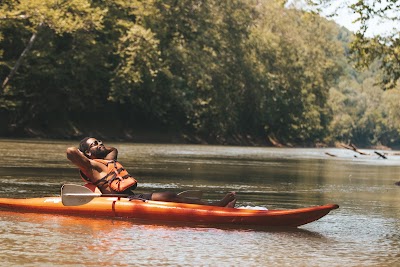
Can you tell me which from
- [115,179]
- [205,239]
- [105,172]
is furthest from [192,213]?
[105,172]

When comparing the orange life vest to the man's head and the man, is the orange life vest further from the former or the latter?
the man's head

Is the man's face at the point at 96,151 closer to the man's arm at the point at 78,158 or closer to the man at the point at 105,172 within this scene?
the man at the point at 105,172

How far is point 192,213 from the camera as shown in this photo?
12289mm

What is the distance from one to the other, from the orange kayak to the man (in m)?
0.18

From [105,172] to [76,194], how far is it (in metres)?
0.55

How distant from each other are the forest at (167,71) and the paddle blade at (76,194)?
18.6m

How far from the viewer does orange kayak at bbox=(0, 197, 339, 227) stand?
39.8 feet

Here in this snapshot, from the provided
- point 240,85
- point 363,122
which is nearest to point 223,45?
point 240,85

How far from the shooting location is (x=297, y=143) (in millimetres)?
90250

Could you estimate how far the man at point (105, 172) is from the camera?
1263cm

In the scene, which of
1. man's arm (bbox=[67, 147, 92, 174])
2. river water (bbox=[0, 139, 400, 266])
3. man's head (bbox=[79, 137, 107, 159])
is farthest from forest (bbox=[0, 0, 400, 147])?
man's arm (bbox=[67, 147, 92, 174])

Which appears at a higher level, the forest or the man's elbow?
the forest

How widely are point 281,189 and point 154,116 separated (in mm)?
47870

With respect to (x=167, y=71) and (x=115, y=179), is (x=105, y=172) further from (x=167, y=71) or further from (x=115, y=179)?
(x=167, y=71)
